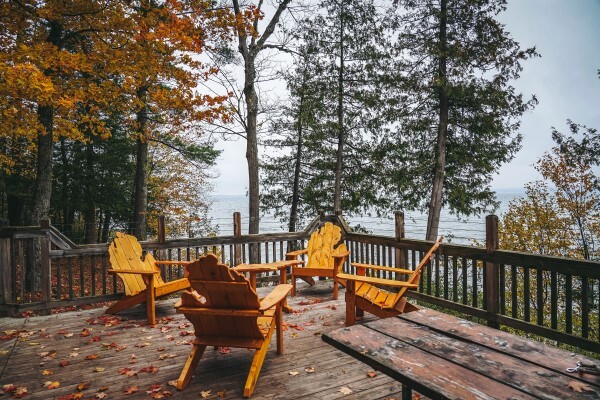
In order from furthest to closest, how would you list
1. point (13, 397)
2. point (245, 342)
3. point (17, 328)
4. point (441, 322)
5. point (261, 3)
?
1. point (261, 3)
2. point (17, 328)
3. point (245, 342)
4. point (13, 397)
5. point (441, 322)

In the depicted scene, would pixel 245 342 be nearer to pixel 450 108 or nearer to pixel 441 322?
pixel 441 322

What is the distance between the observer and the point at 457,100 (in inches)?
459

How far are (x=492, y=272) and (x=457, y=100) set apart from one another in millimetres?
8844

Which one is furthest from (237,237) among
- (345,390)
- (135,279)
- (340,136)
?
(340,136)

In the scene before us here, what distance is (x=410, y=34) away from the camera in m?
12.1

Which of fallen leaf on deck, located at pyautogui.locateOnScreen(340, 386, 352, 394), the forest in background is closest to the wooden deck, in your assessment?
fallen leaf on deck, located at pyautogui.locateOnScreen(340, 386, 352, 394)

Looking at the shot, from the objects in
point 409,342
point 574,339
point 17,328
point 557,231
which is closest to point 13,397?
point 17,328

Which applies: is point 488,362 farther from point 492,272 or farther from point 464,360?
point 492,272

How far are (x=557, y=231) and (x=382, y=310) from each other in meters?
13.1

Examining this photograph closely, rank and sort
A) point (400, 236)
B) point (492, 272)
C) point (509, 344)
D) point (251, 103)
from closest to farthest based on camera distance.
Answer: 1. point (509, 344)
2. point (492, 272)
3. point (400, 236)
4. point (251, 103)

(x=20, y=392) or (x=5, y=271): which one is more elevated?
(x=5, y=271)

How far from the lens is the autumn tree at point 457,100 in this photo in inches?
445

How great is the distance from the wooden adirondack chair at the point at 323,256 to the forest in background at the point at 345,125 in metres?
4.43

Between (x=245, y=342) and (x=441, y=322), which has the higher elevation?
(x=441, y=322)
